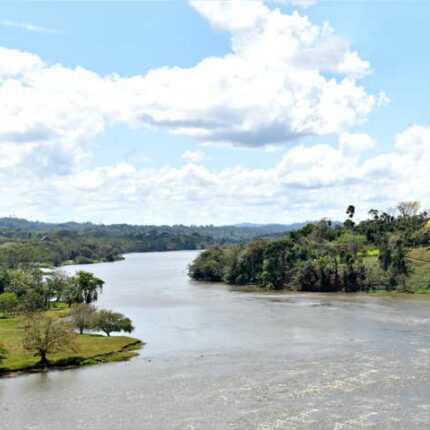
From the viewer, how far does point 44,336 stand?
62812 millimetres

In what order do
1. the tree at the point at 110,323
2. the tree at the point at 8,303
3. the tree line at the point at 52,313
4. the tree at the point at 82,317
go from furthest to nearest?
the tree at the point at 8,303, the tree at the point at 82,317, the tree at the point at 110,323, the tree line at the point at 52,313

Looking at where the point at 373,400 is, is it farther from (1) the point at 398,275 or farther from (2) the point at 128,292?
(2) the point at 128,292

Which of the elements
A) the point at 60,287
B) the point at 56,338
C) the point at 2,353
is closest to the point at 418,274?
the point at 60,287

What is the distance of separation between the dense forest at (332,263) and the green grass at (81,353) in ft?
272

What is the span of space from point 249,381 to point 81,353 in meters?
24.5

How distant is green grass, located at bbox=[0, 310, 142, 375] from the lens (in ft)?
203

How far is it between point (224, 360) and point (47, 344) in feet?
70.6

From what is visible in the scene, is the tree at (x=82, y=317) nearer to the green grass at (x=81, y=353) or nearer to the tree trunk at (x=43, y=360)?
the green grass at (x=81, y=353)

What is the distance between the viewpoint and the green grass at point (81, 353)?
6201cm

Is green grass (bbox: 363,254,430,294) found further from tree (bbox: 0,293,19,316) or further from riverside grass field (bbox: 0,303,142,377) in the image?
tree (bbox: 0,293,19,316)

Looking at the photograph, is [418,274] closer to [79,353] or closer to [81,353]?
[81,353]

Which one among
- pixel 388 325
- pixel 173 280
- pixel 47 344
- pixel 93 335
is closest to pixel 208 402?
pixel 47 344

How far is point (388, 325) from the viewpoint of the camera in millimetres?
86188

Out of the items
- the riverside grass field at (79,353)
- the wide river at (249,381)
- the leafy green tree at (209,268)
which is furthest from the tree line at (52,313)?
the leafy green tree at (209,268)
